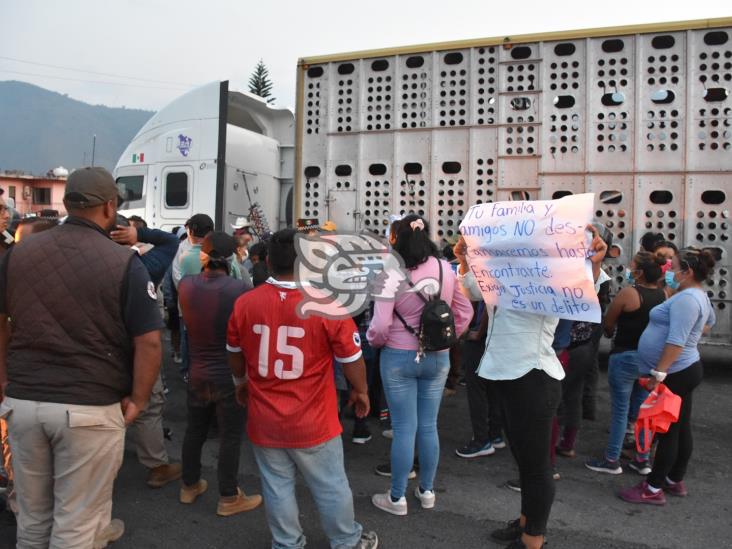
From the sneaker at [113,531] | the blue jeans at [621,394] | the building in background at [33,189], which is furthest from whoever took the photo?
the building in background at [33,189]

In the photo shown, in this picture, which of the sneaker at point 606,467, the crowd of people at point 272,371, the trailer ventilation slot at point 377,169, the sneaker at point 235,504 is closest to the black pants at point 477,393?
the crowd of people at point 272,371

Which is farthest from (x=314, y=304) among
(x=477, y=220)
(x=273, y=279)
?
(x=477, y=220)

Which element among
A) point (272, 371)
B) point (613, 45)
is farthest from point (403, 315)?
point (613, 45)

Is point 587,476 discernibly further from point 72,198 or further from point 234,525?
point 72,198

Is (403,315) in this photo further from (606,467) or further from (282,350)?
(606,467)

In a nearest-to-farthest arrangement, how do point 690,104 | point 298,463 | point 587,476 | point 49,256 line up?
1. point 49,256
2. point 298,463
3. point 587,476
4. point 690,104

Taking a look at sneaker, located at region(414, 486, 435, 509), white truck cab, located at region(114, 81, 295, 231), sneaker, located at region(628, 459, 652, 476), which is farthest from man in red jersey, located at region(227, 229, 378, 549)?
white truck cab, located at region(114, 81, 295, 231)

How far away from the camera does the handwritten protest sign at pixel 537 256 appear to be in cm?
276

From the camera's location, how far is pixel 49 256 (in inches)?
94.2

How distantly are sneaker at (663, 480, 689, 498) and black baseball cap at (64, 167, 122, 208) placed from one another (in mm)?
3911

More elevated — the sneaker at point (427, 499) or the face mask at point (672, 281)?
the face mask at point (672, 281)

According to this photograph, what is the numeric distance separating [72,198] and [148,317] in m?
0.59

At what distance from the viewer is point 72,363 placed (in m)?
2.38

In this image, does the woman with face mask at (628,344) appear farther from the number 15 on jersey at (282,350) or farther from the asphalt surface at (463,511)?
the number 15 on jersey at (282,350)
